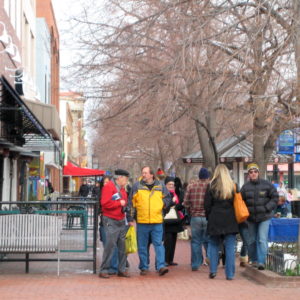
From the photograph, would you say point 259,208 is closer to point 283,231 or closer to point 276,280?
point 276,280

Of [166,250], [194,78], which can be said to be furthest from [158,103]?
[166,250]

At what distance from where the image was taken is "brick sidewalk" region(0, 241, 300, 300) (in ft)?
30.5

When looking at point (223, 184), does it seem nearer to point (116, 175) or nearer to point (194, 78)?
point (116, 175)

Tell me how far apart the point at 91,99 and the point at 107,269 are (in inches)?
330

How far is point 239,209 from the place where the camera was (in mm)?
10828

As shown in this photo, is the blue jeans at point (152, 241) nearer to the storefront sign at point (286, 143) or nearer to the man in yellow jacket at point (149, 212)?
the man in yellow jacket at point (149, 212)

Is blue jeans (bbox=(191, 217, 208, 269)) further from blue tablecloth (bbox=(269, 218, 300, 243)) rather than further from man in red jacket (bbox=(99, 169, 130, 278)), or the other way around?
blue tablecloth (bbox=(269, 218, 300, 243))

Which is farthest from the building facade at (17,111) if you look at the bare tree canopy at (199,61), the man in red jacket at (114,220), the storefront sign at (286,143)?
the storefront sign at (286,143)

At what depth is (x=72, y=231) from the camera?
12070mm

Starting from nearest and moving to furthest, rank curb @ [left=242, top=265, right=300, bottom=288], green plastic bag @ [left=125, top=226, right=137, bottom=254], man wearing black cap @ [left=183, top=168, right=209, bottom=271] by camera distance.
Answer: curb @ [left=242, top=265, right=300, bottom=288], green plastic bag @ [left=125, top=226, right=137, bottom=254], man wearing black cap @ [left=183, top=168, right=209, bottom=271]

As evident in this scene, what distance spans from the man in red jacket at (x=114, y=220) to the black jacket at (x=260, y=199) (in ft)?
6.71

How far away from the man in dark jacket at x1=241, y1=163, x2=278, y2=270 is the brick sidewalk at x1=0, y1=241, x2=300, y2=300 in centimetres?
60

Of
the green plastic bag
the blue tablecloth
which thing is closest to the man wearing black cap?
the green plastic bag

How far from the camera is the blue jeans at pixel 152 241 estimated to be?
11312 millimetres
